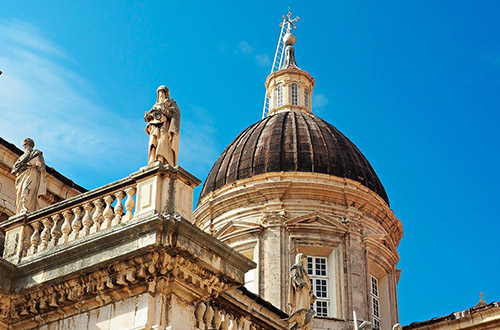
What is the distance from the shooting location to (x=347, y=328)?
112ft

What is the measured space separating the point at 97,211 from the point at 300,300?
695 cm

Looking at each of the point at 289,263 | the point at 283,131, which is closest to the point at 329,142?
the point at 283,131

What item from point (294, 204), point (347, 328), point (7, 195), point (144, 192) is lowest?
point (144, 192)

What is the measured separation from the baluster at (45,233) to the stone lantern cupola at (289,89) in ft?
79.2

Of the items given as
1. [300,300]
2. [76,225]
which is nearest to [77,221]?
[76,225]

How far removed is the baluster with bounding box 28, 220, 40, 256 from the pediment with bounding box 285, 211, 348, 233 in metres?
19.2

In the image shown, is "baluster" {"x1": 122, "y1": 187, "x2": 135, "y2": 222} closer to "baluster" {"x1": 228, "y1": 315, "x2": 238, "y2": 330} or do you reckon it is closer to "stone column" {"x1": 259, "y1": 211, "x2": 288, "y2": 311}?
"baluster" {"x1": 228, "y1": 315, "x2": 238, "y2": 330}

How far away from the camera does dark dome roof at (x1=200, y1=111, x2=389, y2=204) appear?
120 feet

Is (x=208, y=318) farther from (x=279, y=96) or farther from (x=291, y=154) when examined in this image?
(x=279, y=96)

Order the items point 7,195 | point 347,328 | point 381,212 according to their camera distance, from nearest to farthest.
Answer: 1. point 7,195
2. point 347,328
3. point 381,212

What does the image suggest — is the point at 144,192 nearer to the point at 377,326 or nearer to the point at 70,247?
the point at 70,247

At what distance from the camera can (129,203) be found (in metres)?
15.9

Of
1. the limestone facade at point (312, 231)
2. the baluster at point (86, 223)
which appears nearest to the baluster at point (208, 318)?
the baluster at point (86, 223)

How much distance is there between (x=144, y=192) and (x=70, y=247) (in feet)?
4.46
